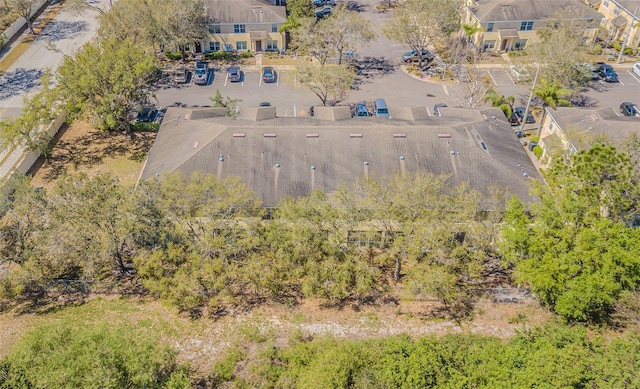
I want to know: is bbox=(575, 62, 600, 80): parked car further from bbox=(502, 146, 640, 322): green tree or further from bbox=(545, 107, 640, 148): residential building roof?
bbox=(502, 146, 640, 322): green tree

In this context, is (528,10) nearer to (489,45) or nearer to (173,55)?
(489,45)

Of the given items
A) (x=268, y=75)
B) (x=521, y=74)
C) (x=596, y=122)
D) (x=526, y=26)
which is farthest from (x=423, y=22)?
(x=596, y=122)

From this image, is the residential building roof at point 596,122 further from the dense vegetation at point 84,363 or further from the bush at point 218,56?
the bush at point 218,56

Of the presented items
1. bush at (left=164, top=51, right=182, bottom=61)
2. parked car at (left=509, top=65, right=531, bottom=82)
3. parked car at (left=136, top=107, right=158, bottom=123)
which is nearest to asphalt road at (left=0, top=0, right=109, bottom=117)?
bush at (left=164, top=51, right=182, bottom=61)

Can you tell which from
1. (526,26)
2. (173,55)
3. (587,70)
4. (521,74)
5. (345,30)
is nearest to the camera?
(587,70)

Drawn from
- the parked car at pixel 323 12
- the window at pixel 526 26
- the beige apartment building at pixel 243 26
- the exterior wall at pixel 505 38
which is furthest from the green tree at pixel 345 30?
the window at pixel 526 26

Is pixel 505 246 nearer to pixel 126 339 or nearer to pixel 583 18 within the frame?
pixel 126 339

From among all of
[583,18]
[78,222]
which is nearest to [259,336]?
[78,222]
